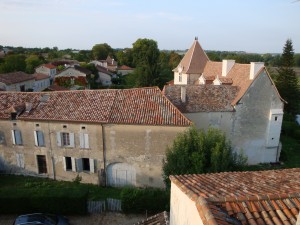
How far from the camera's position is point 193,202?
21.8 feet

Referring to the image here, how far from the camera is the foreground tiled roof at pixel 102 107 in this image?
71.7 feet

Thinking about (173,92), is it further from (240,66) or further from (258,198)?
(258,198)

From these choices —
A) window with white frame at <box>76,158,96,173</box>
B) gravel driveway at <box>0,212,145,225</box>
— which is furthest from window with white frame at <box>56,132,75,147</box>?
gravel driveway at <box>0,212,145,225</box>

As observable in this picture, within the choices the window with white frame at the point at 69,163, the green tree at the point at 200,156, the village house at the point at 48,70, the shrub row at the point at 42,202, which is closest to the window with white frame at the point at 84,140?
the window with white frame at the point at 69,163

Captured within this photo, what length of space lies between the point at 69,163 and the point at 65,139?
7.44ft

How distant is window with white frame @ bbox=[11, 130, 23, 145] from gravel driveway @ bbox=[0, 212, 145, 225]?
7.18 metres

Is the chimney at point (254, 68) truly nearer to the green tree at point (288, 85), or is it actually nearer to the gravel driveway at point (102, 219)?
the gravel driveway at point (102, 219)

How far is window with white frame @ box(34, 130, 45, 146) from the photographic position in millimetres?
23688

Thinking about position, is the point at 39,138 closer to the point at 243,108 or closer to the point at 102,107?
the point at 102,107

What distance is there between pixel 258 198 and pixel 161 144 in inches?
626

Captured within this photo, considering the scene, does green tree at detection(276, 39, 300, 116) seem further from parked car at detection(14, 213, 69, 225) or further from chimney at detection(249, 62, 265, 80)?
parked car at detection(14, 213, 69, 225)

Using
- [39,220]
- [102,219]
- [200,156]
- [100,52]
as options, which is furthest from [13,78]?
[100,52]

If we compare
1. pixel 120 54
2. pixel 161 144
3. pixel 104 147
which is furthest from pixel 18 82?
pixel 120 54

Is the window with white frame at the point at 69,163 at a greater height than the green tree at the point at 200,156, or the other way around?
the green tree at the point at 200,156
